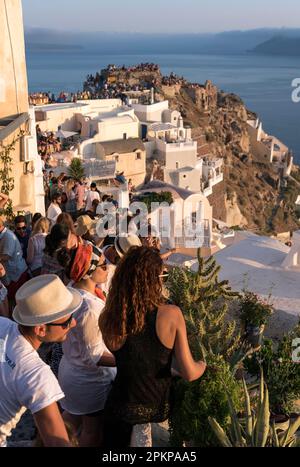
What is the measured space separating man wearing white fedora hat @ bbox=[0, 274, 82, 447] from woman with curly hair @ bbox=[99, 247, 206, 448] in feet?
0.92

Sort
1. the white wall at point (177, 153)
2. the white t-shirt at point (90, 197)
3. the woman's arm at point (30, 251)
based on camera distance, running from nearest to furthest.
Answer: the woman's arm at point (30, 251)
the white t-shirt at point (90, 197)
the white wall at point (177, 153)

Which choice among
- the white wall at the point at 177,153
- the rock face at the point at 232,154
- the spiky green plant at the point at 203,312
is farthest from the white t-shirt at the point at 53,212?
the rock face at the point at 232,154

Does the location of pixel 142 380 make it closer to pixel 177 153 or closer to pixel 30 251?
pixel 30 251

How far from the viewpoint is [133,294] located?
3121mm

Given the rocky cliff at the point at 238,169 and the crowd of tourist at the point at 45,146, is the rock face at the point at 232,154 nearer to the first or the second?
the rocky cliff at the point at 238,169

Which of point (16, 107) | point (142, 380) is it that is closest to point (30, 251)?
point (142, 380)

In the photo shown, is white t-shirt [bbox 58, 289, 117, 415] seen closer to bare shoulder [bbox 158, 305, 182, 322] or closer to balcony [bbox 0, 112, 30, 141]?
bare shoulder [bbox 158, 305, 182, 322]

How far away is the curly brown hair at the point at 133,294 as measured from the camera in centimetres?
312

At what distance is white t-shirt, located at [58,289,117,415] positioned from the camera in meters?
3.55

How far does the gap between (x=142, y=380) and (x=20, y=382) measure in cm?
81

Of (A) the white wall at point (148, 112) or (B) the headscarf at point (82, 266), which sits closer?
(B) the headscarf at point (82, 266)

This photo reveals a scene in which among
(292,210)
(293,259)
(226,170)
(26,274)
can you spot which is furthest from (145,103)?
(26,274)

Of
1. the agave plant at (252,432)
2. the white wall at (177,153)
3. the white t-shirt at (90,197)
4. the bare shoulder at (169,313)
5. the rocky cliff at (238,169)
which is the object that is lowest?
the rocky cliff at (238,169)

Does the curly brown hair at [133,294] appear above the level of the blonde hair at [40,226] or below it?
above
